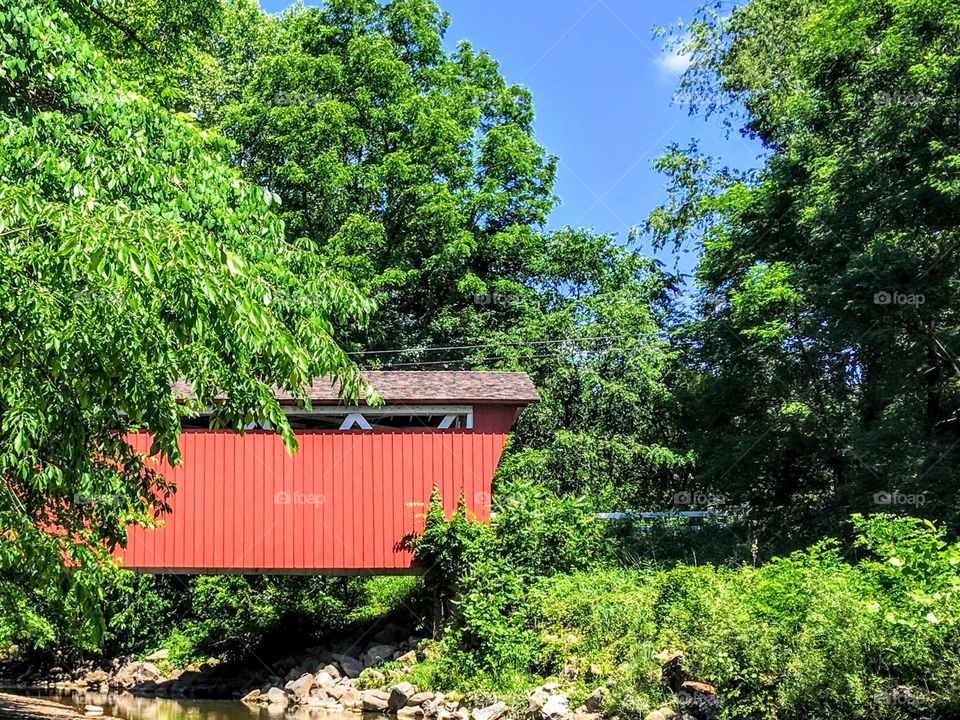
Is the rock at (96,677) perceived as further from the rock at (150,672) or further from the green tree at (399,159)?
the green tree at (399,159)

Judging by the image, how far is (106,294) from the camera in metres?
4.89

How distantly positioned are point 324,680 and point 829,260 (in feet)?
30.0

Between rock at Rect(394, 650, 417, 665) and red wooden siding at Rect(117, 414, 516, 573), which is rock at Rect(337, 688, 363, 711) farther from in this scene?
red wooden siding at Rect(117, 414, 516, 573)

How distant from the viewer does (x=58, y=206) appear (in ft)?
14.8

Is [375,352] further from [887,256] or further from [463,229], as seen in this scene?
[887,256]

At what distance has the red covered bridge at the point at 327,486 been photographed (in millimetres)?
13344

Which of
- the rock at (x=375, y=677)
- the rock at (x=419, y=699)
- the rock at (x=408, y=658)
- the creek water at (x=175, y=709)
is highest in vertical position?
the rock at (x=408, y=658)

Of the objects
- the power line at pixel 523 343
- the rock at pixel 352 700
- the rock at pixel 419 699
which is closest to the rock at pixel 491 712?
the rock at pixel 419 699

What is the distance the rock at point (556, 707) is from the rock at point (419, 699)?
1828 mm

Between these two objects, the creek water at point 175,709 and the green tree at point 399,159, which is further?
→ the green tree at point 399,159

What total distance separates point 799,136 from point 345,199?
9216 millimetres

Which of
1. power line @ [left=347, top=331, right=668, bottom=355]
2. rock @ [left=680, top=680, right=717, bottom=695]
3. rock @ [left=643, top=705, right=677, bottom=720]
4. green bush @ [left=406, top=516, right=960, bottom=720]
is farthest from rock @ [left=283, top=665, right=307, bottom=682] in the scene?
power line @ [left=347, top=331, right=668, bottom=355]

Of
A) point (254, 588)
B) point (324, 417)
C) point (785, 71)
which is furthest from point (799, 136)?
point (254, 588)

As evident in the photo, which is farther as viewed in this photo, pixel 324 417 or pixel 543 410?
pixel 543 410
